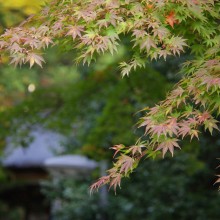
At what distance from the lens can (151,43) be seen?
129 inches

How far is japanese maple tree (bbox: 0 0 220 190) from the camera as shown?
322cm

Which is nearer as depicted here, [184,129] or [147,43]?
[184,129]

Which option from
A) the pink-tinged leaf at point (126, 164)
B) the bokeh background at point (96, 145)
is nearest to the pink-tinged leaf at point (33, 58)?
the pink-tinged leaf at point (126, 164)

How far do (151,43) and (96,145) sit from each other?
478 centimetres

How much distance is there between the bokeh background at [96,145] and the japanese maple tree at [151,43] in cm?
171

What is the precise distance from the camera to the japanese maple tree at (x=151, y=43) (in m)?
3.22

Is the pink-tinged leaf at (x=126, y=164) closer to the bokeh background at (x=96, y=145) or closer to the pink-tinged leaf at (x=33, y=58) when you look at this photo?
the pink-tinged leaf at (x=33, y=58)

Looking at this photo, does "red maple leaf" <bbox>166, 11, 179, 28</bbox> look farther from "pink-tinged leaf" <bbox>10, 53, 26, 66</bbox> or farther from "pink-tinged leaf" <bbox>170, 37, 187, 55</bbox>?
"pink-tinged leaf" <bbox>10, 53, 26, 66</bbox>

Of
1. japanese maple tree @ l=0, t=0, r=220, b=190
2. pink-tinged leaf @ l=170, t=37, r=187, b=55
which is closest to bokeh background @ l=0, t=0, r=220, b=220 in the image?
japanese maple tree @ l=0, t=0, r=220, b=190

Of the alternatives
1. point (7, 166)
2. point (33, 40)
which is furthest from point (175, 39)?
point (7, 166)

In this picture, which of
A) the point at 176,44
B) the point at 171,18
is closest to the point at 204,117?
the point at 176,44

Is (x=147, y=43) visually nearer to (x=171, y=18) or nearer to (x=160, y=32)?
(x=160, y=32)

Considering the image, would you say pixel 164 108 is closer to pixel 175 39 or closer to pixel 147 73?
pixel 175 39

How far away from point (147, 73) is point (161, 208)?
3.48 meters
